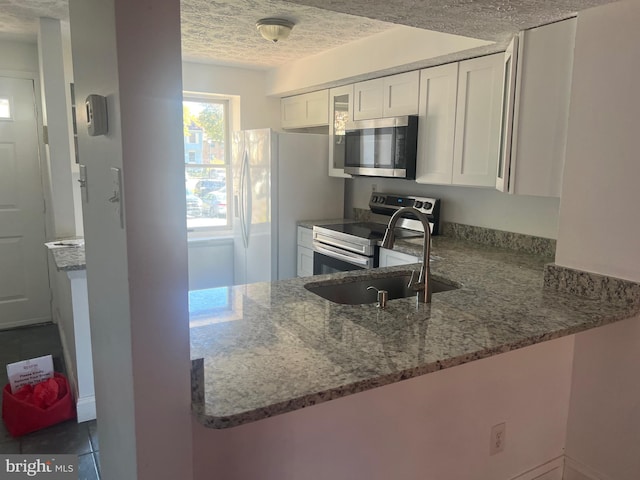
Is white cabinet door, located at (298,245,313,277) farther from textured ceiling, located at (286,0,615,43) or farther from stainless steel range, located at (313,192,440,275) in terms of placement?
textured ceiling, located at (286,0,615,43)

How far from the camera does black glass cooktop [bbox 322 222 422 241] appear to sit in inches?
129

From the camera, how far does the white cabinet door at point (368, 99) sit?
134 inches

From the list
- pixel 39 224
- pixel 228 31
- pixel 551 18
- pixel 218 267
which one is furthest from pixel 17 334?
pixel 551 18

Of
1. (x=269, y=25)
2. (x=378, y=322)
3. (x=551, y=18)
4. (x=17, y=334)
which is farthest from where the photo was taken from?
(x=17, y=334)

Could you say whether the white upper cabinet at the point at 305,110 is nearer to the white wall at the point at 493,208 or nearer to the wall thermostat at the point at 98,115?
the white wall at the point at 493,208

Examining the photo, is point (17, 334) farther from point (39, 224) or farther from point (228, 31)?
point (228, 31)

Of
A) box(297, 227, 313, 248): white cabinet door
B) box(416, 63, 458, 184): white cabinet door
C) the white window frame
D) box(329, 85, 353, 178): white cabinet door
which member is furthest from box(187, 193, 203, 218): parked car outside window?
box(416, 63, 458, 184): white cabinet door

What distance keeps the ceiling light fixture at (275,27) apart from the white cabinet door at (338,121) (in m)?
0.91

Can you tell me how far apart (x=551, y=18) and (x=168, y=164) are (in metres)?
1.67

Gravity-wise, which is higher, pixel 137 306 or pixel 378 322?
pixel 137 306

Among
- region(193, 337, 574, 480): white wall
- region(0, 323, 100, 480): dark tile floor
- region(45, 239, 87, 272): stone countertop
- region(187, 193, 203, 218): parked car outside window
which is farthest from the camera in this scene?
region(187, 193, 203, 218): parked car outside window

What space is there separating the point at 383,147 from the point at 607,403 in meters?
2.07

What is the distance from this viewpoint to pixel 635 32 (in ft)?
5.29

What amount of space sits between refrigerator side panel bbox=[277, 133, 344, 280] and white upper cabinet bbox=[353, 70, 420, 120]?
553mm
